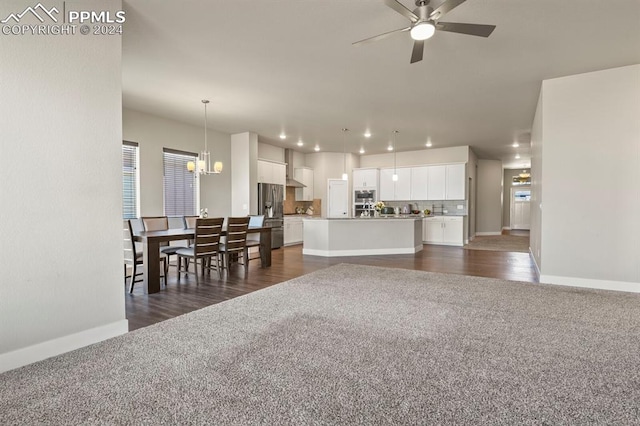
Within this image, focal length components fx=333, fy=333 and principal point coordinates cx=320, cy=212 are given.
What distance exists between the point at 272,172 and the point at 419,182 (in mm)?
4429

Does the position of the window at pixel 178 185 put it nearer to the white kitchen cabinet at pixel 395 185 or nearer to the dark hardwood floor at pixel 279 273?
the dark hardwood floor at pixel 279 273

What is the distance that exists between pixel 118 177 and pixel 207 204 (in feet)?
15.7

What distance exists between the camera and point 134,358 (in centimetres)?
233

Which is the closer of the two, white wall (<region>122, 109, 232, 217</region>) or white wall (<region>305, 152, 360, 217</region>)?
white wall (<region>122, 109, 232, 217</region>)

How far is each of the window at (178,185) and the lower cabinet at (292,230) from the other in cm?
257

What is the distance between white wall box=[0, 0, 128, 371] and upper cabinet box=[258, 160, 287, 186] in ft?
18.3

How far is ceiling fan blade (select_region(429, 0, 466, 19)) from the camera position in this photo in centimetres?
242

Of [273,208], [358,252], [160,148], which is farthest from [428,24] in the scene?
[273,208]

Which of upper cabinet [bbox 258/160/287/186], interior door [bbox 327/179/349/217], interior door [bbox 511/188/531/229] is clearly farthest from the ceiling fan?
interior door [bbox 511/188/531/229]

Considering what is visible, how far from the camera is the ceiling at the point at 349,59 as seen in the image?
9.88 feet

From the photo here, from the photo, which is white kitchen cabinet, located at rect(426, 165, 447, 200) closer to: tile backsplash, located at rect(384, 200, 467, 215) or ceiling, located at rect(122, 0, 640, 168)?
tile backsplash, located at rect(384, 200, 467, 215)

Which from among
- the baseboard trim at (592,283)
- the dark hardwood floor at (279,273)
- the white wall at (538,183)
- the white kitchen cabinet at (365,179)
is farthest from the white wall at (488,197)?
the baseboard trim at (592,283)

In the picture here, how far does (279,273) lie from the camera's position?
532 cm

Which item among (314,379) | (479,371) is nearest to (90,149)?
(314,379)
